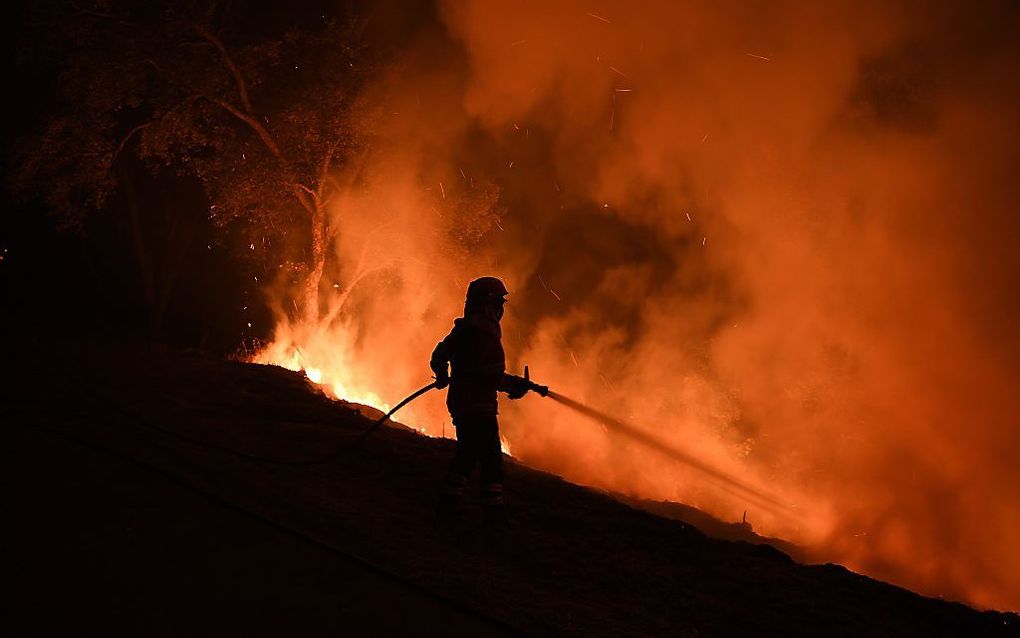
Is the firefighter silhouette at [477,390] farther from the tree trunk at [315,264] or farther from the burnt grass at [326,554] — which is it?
the tree trunk at [315,264]

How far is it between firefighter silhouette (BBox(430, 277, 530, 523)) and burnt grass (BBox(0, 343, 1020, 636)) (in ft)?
1.05

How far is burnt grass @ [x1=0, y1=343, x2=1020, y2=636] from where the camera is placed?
328cm

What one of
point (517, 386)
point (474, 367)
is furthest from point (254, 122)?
point (517, 386)

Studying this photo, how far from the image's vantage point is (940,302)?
16.3 meters

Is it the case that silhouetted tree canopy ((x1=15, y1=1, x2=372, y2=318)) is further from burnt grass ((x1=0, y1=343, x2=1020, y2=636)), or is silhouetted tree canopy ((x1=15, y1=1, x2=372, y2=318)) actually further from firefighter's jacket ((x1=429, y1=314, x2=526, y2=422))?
firefighter's jacket ((x1=429, y1=314, x2=526, y2=422))

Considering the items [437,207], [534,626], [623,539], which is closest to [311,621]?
[534,626]

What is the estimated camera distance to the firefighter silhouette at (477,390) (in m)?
5.55

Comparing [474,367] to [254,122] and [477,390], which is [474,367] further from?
[254,122]

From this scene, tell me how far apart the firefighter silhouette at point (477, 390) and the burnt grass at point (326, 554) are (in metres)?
0.32

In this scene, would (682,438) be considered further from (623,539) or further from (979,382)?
(623,539)

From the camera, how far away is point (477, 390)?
5.75m

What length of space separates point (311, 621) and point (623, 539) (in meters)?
3.30

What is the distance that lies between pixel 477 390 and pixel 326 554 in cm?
203

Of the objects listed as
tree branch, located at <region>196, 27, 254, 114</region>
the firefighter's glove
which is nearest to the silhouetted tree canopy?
tree branch, located at <region>196, 27, 254, 114</region>
